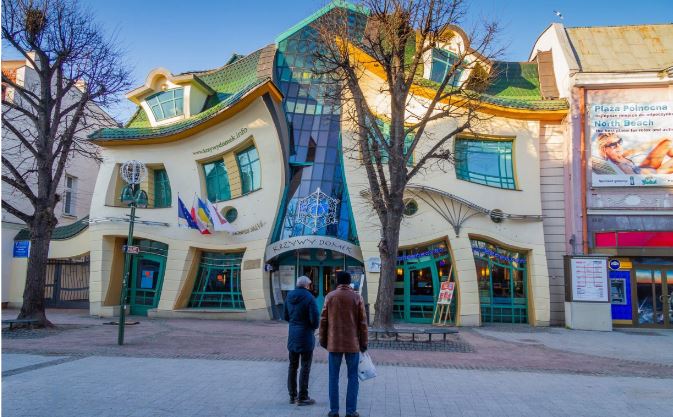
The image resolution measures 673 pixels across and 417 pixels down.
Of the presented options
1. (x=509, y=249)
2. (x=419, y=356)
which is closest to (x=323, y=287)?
(x=509, y=249)

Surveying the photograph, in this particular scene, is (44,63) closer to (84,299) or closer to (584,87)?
(84,299)

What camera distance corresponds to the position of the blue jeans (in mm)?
6027

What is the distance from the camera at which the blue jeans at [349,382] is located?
6027mm

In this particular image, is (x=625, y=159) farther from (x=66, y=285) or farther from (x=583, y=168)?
(x=66, y=285)

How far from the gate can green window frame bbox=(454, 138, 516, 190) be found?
17.7 m

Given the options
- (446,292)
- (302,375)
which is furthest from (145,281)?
(302,375)

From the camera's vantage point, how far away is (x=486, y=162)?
63.1ft

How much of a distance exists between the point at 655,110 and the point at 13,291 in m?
28.1

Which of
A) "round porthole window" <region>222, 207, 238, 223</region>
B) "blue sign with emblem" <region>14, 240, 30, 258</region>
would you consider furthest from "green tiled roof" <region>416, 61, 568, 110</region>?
"blue sign with emblem" <region>14, 240, 30, 258</region>

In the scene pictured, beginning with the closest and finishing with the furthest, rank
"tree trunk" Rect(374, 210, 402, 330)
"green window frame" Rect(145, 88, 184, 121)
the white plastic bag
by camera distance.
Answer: the white plastic bag, "tree trunk" Rect(374, 210, 402, 330), "green window frame" Rect(145, 88, 184, 121)

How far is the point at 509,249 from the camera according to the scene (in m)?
18.4

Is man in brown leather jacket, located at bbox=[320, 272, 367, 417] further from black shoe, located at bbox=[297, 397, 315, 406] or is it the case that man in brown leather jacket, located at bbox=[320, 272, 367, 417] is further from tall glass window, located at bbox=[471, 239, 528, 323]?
tall glass window, located at bbox=[471, 239, 528, 323]

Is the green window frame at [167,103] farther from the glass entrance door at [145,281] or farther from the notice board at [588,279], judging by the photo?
the notice board at [588,279]

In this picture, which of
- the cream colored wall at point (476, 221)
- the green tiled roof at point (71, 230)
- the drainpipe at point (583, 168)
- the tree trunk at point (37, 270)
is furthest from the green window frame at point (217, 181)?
the drainpipe at point (583, 168)
